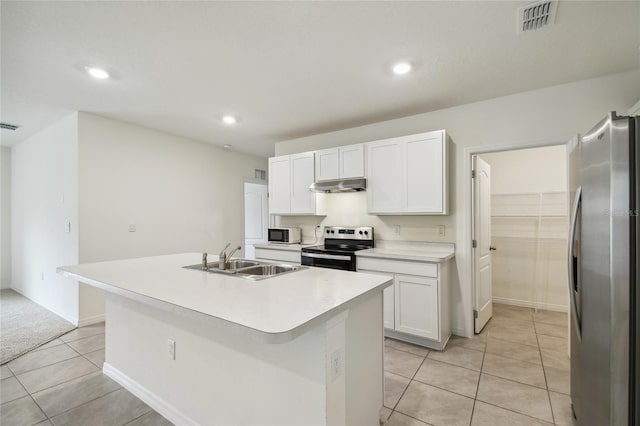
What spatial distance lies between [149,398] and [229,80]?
2616 millimetres

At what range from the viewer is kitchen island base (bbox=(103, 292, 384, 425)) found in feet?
4.17

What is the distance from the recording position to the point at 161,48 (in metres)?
2.13

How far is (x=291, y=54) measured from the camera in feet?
7.25

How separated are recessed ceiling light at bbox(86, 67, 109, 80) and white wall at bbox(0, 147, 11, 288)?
440 cm

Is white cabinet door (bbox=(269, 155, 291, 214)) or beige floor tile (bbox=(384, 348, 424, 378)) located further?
white cabinet door (bbox=(269, 155, 291, 214))

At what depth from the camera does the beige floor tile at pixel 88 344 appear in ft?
9.41

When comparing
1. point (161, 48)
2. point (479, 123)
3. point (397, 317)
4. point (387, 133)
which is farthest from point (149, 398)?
point (479, 123)

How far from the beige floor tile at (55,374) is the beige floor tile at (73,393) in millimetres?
86

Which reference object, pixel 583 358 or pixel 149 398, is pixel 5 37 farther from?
pixel 583 358

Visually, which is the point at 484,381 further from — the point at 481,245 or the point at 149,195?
the point at 149,195

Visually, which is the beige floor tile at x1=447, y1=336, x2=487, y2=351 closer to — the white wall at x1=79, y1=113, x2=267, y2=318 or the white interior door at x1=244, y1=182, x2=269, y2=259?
the white wall at x1=79, y1=113, x2=267, y2=318

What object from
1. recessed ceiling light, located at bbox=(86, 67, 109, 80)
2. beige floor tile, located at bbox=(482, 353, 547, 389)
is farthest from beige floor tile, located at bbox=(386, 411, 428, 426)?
recessed ceiling light, located at bbox=(86, 67, 109, 80)

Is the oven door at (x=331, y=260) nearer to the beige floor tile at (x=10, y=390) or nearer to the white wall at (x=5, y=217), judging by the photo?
the beige floor tile at (x=10, y=390)

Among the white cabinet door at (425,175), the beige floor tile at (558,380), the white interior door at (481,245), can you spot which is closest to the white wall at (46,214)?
the white cabinet door at (425,175)
